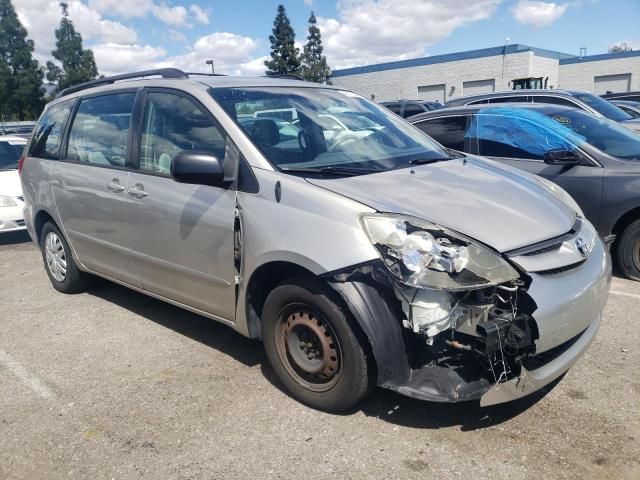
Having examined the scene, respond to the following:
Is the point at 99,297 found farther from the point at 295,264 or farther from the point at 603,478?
the point at 603,478

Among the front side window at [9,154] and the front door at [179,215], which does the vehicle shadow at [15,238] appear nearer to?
the front side window at [9,154]

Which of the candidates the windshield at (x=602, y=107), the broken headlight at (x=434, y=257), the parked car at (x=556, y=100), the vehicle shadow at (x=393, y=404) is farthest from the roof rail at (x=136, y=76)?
the windshield at (x=602, y=107)

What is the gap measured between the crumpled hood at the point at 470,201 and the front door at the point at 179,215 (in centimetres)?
73

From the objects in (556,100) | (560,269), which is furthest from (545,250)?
(556,100)

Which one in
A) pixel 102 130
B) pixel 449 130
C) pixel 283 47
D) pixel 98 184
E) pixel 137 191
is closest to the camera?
pixel 137 191

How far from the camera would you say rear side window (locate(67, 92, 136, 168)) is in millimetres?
4148

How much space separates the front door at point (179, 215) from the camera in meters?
3.35

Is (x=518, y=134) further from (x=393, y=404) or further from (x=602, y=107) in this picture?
(x=602, y=107)

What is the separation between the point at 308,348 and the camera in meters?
3.09

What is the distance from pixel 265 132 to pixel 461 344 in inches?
69.2

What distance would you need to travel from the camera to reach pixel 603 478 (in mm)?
2479

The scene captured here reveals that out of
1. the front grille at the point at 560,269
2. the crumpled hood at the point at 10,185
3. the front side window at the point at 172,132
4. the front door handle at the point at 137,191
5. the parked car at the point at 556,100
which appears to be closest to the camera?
the front grille at the point at 560,269

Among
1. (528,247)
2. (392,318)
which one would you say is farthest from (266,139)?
(528,247)

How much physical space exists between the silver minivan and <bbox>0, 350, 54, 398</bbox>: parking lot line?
3.09 feet
